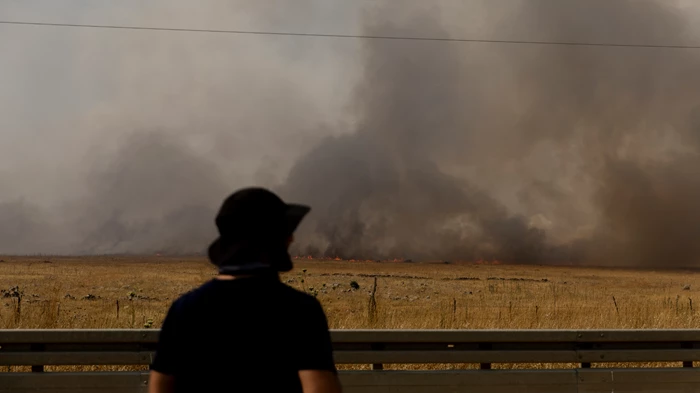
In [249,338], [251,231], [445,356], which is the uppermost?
[251,231]

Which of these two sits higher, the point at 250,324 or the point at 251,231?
the point at 251,231

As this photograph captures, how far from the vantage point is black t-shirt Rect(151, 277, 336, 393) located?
258 centimetres

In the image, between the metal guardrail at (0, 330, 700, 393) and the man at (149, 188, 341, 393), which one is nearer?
the man at (149, 188, 341, 393)

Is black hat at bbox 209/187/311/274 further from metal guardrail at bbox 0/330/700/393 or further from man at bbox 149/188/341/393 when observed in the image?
metal guardrail at bbox 0/330/700/393

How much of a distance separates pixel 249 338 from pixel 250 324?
0.14 feet

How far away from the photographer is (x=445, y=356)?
7387mm

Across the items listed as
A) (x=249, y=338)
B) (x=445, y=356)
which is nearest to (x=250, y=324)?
(x=249, y=338)

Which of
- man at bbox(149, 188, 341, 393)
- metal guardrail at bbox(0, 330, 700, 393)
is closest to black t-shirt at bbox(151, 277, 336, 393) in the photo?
man at bbox(149, 188, 341, 393)

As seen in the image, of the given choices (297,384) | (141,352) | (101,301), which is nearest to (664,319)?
(141,352)

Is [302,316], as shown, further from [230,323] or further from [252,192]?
[252,192]

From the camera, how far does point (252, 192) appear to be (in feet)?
8.63

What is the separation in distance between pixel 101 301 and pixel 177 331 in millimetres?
22011

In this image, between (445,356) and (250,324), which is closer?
(250,324)

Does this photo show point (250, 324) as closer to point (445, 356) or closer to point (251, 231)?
point (251, 231)
